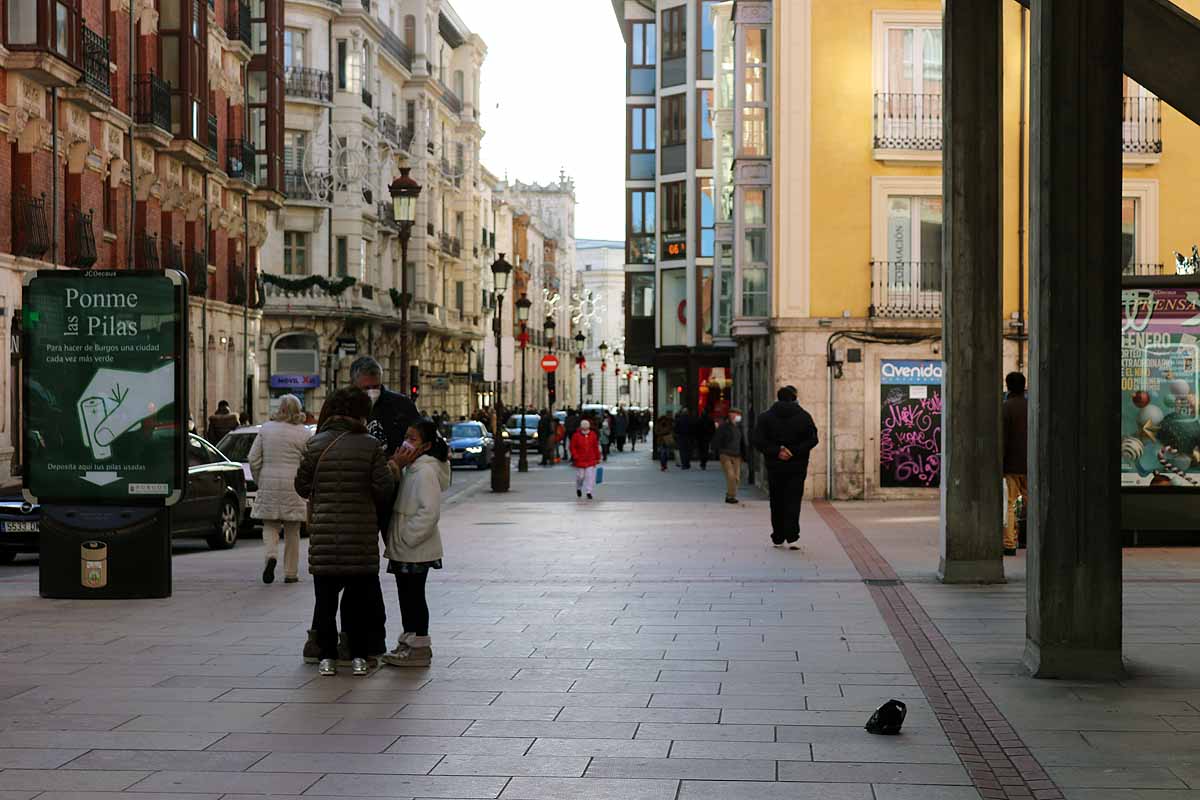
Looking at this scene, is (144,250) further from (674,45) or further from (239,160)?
(674,45)

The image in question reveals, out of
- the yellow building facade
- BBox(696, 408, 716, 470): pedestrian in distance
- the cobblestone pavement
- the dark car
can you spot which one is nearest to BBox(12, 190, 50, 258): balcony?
the yellow building facade

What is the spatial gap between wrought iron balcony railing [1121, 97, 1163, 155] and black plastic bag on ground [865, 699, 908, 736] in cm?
2345

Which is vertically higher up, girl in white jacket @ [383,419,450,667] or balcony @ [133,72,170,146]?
balcony @ [133,72,170,146]

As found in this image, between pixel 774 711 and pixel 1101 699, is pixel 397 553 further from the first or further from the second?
pixel 1101 699

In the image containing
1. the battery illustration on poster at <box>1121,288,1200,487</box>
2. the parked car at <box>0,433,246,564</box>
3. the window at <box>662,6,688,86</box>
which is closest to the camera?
the battery illustration on poster at <box>1121,288,1200,487</box>

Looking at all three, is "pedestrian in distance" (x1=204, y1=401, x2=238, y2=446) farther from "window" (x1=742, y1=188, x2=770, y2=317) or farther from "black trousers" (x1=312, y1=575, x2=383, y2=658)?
"black trousers" (x1=312, y1=575, x2=383, y2=658)

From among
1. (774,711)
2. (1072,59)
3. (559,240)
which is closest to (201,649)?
(774,711)

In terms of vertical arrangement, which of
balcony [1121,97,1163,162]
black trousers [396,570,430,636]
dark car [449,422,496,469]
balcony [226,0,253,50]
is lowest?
dark car [449,422,496,469]

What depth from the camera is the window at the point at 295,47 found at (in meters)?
60.4

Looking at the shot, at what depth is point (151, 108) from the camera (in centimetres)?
3847

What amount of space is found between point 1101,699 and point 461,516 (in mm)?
17706

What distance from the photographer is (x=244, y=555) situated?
19.7m

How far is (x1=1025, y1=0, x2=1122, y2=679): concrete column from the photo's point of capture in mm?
9914

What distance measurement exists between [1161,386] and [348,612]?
10967 mm
